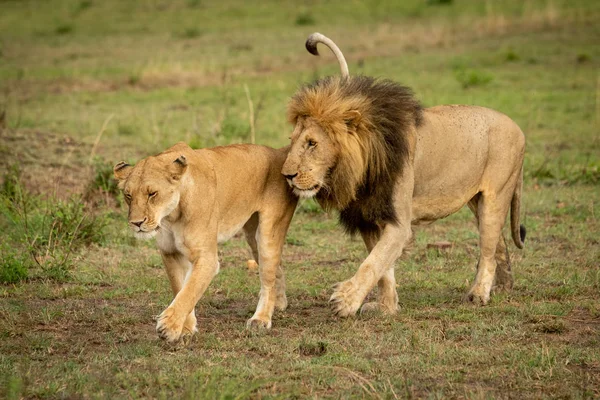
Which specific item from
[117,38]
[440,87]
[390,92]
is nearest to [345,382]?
[390,92]

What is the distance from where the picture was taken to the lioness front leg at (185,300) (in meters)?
4.32

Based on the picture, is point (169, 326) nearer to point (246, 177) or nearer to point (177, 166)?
point (177, 166)

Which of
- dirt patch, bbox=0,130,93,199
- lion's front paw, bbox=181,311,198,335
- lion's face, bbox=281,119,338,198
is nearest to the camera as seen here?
lion's front paw, bbox=181,311,198,335

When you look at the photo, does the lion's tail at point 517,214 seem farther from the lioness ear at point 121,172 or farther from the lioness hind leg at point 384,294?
the lioness ear at point 121,172

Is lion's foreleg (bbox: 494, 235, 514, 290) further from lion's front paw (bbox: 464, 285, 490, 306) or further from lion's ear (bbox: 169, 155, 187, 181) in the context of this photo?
lion's ear (bbox: 169, 155, 187, 181)

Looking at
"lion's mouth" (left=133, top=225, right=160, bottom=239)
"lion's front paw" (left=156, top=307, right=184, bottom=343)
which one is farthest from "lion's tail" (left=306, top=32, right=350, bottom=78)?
"lion's front paw" (left=156, top=307, right=184, bottom=343)

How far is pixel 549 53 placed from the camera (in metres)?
15.8

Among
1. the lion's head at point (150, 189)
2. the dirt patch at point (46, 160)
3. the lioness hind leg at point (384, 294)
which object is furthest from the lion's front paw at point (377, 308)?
the dirt patch at point (46, 160)

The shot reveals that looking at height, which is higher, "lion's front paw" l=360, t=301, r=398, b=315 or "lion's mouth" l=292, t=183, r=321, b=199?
"lion's mouth" l=292, t=183, r=321, b=199

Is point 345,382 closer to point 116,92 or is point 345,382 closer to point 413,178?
point 413,178

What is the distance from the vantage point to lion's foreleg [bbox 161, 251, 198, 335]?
4688 mm

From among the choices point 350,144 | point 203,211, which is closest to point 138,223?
point 203,211

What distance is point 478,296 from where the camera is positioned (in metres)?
5.53

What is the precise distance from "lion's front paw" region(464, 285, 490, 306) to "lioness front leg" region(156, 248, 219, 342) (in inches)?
65.4
